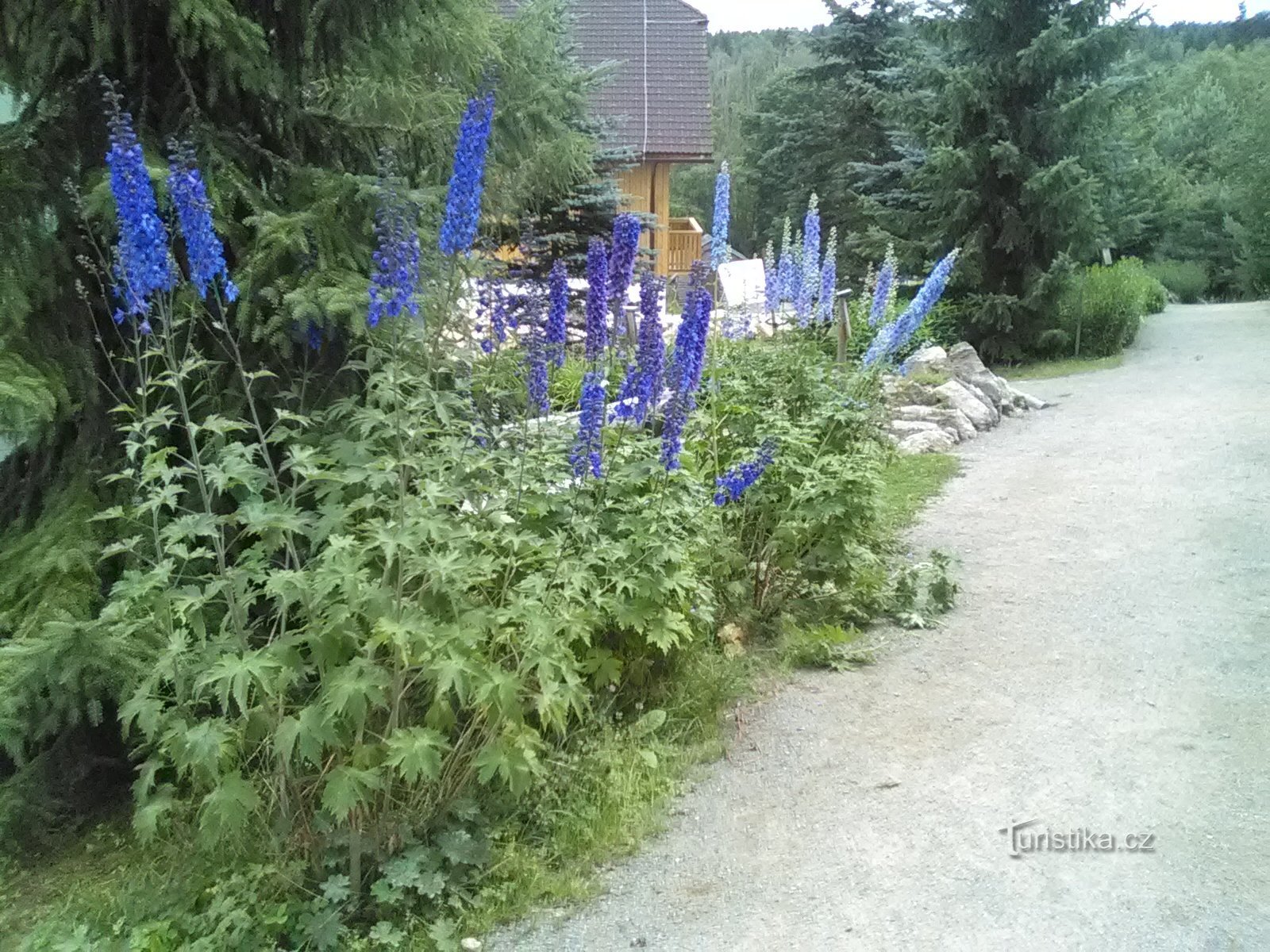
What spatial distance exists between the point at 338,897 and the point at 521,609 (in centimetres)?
105

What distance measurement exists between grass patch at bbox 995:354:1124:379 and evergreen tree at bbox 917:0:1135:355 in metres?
0.40

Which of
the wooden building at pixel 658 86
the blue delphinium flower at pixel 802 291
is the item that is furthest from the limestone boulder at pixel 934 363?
the wooden building at pixel 658 86

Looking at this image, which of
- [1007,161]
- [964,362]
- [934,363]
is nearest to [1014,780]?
[934,363]

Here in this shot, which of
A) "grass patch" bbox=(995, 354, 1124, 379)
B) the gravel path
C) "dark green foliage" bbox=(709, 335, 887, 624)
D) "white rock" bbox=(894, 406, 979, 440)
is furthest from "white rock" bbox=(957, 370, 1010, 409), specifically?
"dark green foliage" bbox=(709, 335, 887, 624)

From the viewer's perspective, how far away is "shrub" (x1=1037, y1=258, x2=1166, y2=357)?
614 inches

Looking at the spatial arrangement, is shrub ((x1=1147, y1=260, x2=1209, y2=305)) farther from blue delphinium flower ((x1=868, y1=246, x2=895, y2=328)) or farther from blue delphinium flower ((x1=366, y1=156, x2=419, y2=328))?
blue delphinium flower ((x1=366, y1=156, x2=419, y2=328))

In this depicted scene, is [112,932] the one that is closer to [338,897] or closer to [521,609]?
[338,897]

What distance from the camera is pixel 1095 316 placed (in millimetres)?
15766

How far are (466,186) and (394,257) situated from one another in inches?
13.6

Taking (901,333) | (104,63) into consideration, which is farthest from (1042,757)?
(104,63)

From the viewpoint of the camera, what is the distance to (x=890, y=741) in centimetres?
417

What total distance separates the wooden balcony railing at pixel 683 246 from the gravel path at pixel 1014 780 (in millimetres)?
16112

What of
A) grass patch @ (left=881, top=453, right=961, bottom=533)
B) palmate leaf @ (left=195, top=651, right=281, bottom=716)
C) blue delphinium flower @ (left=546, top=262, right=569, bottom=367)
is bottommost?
grass patch @ (left=881, top=453, right=961, bottom=533)

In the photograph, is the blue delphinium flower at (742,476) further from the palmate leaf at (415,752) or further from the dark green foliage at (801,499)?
the palmate leaf at (415,752)
